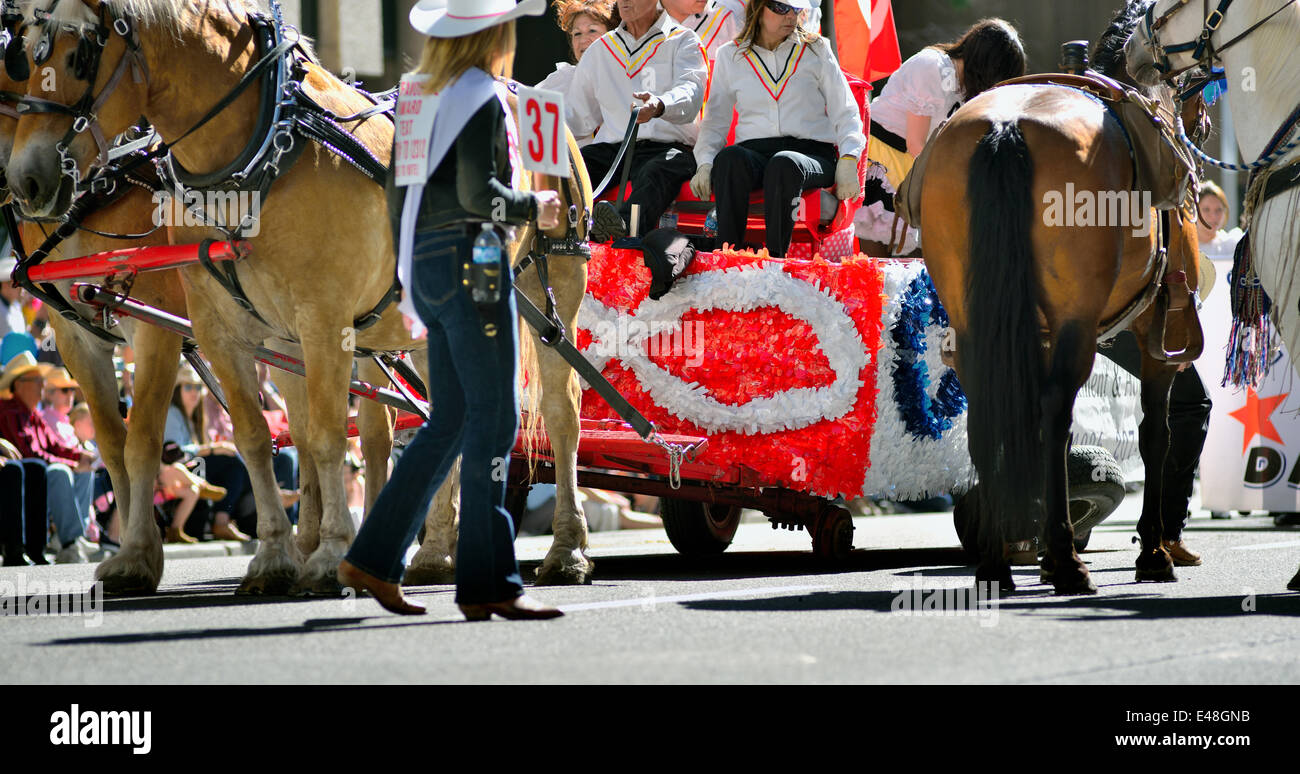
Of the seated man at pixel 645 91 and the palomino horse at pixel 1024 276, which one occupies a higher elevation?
the seated man at pixel 645 91

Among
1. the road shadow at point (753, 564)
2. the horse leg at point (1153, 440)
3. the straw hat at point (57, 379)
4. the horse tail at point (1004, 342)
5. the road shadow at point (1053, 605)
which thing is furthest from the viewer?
the straw hat at point (57, 379)

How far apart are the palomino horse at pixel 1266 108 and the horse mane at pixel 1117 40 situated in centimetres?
75

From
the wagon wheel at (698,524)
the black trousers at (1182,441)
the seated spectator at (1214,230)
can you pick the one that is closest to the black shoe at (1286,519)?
the seated spectator at (1214,230)

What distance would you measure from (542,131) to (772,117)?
3.66 meters

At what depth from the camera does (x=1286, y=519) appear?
1328cm

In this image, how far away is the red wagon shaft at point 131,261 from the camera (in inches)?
248

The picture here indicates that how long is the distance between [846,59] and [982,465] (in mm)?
5298

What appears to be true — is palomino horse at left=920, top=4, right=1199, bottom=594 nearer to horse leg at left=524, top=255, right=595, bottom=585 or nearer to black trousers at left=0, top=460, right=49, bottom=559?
horse leg at left=524, top=255, right=595, bottom=585

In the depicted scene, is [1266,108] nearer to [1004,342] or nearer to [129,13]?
[1004,342]

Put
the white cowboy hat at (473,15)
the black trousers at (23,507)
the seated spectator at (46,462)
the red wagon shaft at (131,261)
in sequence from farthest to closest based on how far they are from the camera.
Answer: the seated spectator at (46,462), the black trousers at (23,507), the red wagon shaft at (131,261), the white cowboy hat at (473,15)

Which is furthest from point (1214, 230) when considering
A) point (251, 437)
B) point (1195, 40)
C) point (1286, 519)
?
point (251, 437)

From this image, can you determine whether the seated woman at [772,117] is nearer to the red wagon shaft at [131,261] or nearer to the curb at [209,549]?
the red wagon shaft at [131,261]

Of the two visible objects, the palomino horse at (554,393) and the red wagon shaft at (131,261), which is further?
the palomino horse at (554,393)

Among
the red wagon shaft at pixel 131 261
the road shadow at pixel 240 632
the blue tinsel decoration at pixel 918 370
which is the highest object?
the red wagon shaft at pixel 131 261
